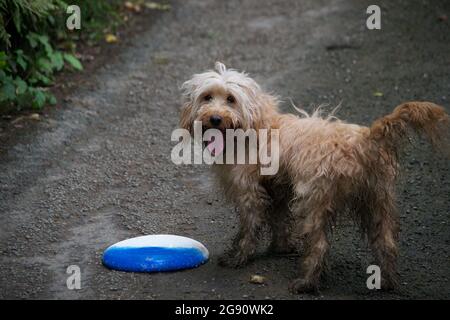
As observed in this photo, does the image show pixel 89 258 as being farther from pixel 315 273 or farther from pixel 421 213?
pixel 421 213

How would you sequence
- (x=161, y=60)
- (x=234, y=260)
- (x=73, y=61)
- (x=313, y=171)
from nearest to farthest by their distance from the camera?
1. (x=313, y=171)
2. (x=234, y=260)
3. (x=73, y=61)
4. (x=161, y=60)

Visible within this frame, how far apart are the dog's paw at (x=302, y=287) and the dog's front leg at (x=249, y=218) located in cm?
51

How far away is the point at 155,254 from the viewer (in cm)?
565

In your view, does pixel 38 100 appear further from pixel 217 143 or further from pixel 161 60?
pixel 217 143

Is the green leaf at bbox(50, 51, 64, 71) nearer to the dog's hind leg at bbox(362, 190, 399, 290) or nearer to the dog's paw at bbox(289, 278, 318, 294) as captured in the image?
the dog's paw at bbox(289, 278, 318, 294)

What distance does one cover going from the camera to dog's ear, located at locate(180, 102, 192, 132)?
581 centimetres

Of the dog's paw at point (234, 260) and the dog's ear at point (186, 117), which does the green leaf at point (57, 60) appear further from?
the dog's paw at point (234, 260)

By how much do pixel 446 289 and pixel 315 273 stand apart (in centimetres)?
96

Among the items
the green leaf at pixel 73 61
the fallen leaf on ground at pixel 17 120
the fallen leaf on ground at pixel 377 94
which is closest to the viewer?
the fallen leaf on ground at pixel 17 120

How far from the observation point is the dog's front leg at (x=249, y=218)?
566cm

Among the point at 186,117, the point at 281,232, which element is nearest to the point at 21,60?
the point at 186,117

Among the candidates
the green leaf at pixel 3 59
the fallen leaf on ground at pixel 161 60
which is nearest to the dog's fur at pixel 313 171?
the green leaf at pixel 3 59

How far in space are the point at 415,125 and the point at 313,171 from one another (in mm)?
737

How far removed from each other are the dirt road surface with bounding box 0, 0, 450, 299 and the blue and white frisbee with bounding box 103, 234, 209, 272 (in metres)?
0.08
